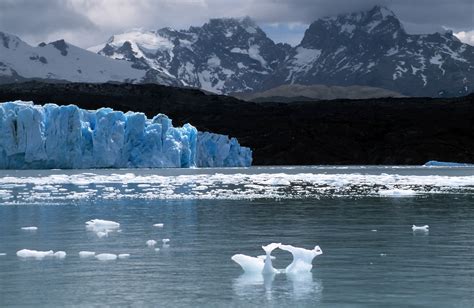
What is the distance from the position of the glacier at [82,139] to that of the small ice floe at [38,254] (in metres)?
57.2

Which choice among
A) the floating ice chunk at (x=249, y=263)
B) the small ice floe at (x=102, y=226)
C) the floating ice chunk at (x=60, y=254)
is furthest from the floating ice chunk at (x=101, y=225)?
the floating ice chunk at (x=249, y=263)

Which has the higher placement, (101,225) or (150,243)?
(101,225)

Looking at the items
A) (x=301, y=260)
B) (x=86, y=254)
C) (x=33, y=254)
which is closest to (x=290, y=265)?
(x=301, y=260)

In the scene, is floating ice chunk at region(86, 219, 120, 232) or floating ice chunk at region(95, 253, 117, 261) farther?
floating ice chunk at region(86, 219, 120, 232)

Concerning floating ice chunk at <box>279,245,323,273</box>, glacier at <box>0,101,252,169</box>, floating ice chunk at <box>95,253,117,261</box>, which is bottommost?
floating ice chunk at <box>95,253,117,261</box>

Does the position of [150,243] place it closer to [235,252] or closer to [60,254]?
[235,252]

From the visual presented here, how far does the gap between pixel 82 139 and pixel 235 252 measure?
2394 inches

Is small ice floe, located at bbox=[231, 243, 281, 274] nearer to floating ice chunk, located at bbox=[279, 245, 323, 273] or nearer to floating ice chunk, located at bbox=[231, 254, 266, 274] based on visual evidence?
floating ice chunk, located at bbox=[231, 254, 266, 274]

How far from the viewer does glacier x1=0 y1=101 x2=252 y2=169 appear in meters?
72.6

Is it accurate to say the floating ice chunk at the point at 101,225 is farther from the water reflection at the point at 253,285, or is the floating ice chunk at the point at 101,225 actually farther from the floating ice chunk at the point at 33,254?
the water reflection at the point at 253,285

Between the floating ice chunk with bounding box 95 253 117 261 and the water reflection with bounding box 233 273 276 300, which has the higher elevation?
the floating ice chunk with bounding box 95 253 117 261

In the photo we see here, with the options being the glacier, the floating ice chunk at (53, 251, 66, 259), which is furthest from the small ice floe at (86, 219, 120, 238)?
the glacier

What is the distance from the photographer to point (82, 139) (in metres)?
75.4

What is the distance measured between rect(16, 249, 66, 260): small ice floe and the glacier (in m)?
57.2
